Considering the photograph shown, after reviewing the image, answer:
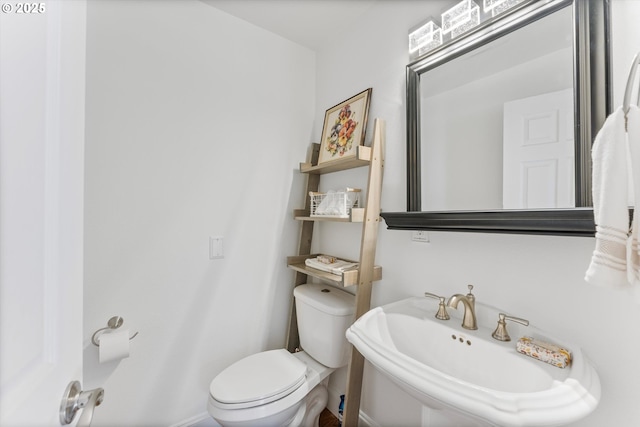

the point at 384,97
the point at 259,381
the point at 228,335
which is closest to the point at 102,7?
the point at 384,97

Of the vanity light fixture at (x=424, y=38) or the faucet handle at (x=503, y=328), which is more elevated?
the vanity light fixture at (x=424, y=38)

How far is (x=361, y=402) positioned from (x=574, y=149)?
5.01 feet

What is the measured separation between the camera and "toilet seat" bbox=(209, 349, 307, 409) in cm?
112

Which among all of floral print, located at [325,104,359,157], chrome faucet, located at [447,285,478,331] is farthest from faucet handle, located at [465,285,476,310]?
floral print, located at [325,104,359,157]

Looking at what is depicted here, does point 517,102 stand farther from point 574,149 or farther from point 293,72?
point 293,72

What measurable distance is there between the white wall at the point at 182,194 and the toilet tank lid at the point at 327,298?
8.5 inches

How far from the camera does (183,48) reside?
4.64ft

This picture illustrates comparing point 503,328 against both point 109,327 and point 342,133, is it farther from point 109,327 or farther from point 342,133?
point 109,327

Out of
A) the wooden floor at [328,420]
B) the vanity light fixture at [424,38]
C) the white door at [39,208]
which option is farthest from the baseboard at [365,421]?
the vanity light fixture at [424,38]

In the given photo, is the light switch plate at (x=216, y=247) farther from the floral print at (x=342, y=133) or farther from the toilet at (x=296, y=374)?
the floral print at (x=342, y=133)

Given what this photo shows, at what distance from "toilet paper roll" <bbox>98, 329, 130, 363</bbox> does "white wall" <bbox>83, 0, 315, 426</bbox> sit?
0.33 ft

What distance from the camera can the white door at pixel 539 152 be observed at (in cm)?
81

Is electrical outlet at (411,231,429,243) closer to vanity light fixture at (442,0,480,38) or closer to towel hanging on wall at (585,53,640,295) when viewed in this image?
towel hanging on wall at (585,53,640,295)

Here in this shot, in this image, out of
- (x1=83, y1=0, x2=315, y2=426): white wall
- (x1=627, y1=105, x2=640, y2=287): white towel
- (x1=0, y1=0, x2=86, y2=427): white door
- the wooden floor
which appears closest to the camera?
(x1=0, y1=0, x2=86, y2=427): white door
